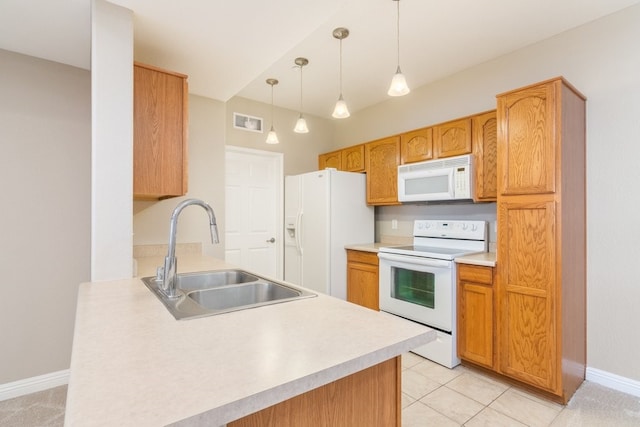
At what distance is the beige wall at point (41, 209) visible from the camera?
87.4 inches

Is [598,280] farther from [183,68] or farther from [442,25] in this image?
[183,68]

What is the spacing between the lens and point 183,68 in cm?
245

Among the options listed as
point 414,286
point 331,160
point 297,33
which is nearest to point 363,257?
point 414,286

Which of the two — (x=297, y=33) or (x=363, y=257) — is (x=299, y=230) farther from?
(x=297, y=33)

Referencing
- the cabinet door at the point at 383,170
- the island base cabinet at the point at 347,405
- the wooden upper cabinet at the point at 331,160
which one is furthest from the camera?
the wooden upper cabinet at the point at 331,160

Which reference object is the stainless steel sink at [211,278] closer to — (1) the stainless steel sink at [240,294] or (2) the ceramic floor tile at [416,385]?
(1) the stainless steel sink at [240,294]

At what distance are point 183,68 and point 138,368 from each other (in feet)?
7.80

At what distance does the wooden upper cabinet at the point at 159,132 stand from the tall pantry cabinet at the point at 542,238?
2306 mm

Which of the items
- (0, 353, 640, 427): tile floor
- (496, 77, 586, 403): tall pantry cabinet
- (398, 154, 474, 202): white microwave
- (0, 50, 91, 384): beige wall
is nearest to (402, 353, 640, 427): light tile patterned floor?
(0, 353, 640, 427): tile floor

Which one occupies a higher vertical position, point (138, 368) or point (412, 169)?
point (412, 169)

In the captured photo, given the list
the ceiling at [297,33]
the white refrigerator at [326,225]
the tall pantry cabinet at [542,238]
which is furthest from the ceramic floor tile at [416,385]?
the ceiling at [297,33]

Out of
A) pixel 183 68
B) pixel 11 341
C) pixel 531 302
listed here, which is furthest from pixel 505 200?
pixel 11 341

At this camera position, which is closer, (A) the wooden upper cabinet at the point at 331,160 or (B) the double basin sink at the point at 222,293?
(B) the double basin sink at the point at 222,293

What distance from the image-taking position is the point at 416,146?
328 centimetres
